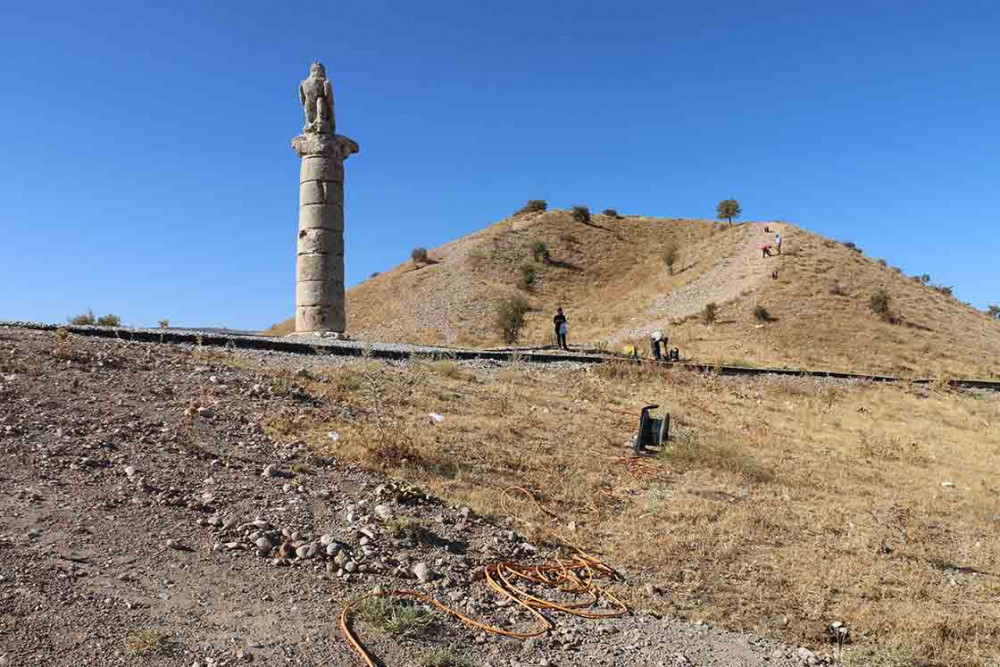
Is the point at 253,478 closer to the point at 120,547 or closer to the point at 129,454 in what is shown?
the point at 129,454

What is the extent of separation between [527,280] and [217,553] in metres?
41.1

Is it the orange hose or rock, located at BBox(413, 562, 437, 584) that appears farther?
rock, located at BBox(413, 562, 437, 584)

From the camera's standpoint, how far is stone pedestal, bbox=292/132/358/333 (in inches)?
717

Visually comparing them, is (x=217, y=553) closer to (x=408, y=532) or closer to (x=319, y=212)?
(x=408, y=532)

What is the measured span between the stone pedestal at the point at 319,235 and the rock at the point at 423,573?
529 inches

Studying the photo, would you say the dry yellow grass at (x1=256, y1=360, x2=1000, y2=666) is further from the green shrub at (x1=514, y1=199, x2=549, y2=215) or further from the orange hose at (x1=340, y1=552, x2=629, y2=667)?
the green shrub at (x1=514, y1=199, x2=549, y2=215)

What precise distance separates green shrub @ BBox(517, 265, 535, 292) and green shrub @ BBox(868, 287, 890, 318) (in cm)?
1922

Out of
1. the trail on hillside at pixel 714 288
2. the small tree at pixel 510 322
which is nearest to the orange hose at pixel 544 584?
the small tree at pixel 510 322

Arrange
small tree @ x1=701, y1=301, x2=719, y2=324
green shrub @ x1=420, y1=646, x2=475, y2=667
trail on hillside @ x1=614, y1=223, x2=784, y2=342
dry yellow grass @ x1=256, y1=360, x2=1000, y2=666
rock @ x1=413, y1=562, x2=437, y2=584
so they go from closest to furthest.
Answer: green shrub @ x1=420, y1=646, x2=475, y2=667
rock @ x1=413, y1=562, x2=437, y2=584
dry yellow grass @ x1=256, y1=360, x2=1000, y2=666
small tree @ x1=701, y1=301, x2=719, y2=324
trail on hillside @ x1=614, y1=223, x2=784, y2=342

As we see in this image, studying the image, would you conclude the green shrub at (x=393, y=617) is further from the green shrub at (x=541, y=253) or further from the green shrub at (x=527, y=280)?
the green shrub at (x=541, y=253)

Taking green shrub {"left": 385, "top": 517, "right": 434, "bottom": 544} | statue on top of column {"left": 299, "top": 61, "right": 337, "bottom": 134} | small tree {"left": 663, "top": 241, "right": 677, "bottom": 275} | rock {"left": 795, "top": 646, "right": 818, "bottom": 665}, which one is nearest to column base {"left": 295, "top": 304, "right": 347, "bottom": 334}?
statue on top of column {"left": 299, "top": 61, "right": 337, "bottom": 134}

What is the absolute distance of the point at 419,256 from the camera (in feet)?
168

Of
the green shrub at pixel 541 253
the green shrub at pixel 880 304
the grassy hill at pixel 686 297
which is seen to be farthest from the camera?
the green shrub at pixel 541 253

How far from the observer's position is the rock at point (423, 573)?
5.35 m
